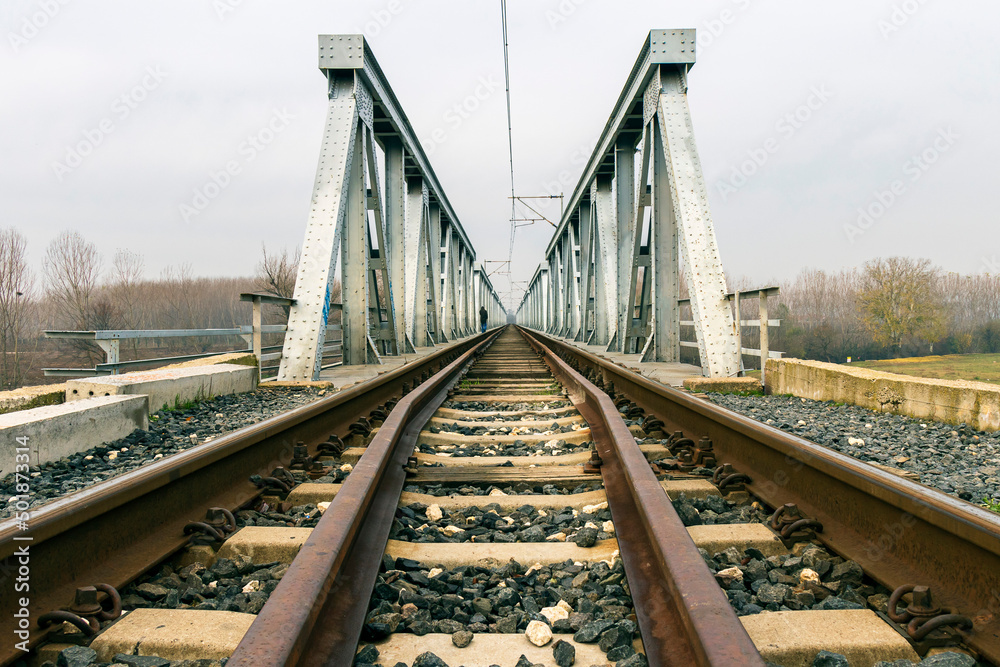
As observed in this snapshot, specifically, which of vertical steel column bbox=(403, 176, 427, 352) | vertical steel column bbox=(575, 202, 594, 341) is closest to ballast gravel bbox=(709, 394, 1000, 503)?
vertical steel column bbox=(403, 176, 427, 352)

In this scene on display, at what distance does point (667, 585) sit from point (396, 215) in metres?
11.6

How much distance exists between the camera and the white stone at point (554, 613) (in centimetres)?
144

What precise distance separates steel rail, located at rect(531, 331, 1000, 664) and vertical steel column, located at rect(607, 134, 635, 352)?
9.42 metres

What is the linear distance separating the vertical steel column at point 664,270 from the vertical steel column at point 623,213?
2.96m

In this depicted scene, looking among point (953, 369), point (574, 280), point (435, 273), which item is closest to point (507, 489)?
point (953, 369)

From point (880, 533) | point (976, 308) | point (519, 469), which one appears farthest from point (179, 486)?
point (976, 308)

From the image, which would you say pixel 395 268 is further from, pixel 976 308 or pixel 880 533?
pixel 976 308

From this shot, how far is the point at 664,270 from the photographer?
8.84 m

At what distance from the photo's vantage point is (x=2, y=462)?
276cm

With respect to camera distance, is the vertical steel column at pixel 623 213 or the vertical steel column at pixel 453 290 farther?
the vertical steel column at pixel 453 290

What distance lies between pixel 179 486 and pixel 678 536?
67.3 inches

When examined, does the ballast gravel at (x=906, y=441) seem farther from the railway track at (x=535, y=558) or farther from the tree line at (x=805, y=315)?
the tree line at (x=805, y=315)

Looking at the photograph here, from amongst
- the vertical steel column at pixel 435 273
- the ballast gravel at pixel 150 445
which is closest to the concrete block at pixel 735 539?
the ballast gravel at pixel 150 445

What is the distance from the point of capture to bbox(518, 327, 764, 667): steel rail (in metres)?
1.02
